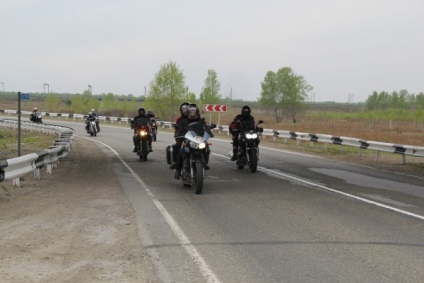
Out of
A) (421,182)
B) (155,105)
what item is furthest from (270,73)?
(421,182)

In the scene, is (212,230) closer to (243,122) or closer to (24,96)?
(243,122)

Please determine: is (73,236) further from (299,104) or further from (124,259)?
(299,104)

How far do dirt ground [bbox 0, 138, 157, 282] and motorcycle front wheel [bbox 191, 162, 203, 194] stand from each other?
1.56 m

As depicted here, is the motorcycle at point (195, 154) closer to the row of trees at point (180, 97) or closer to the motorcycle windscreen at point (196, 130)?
the motorcycle windscreen at point (196, 130)

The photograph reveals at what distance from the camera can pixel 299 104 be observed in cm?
7712

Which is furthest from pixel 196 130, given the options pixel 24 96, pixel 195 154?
pixel 24 96

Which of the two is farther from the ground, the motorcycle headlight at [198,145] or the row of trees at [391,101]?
the row of trees at [391,101]

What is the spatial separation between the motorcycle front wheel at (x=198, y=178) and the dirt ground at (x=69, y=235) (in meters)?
1.56

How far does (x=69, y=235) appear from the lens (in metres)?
6.59

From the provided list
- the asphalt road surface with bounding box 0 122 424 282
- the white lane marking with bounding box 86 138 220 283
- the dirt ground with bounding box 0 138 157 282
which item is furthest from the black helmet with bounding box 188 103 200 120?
the dirt ground with bounding box 0 138 157 282

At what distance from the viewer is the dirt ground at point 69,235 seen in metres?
5.04

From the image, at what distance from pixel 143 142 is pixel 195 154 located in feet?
24.1

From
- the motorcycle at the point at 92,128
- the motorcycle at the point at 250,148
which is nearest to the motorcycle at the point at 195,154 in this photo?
the motorcycle at the point at 250,148

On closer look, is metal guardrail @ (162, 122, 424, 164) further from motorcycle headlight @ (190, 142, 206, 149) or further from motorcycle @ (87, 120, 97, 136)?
motorcycle @ (87, 120, 97, 136)
